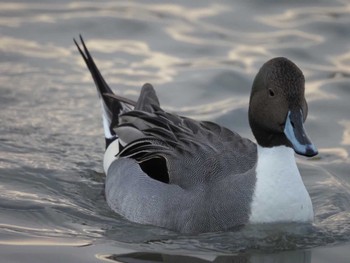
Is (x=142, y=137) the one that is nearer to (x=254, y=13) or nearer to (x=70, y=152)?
(x=70, y=152)

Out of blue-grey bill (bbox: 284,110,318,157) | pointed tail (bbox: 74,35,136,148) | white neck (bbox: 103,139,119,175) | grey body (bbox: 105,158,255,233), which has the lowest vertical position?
grey body (bbox: 105,158,255,233)

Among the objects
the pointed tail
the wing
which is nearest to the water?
the pointed tail

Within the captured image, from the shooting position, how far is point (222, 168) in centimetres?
657

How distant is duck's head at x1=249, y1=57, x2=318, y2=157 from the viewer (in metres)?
6.21

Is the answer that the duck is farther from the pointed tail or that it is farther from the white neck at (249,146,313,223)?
the pointed tail

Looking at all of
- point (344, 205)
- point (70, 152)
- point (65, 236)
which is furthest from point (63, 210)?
point (344, 205)

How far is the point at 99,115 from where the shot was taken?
888cm

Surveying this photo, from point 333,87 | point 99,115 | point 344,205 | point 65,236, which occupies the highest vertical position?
point 333,87

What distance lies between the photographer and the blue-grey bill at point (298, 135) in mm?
6062

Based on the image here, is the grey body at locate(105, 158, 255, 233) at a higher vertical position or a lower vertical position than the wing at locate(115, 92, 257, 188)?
lower

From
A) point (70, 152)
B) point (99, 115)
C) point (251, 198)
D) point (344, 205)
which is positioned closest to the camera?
point (251, 198)

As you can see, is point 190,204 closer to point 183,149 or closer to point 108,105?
point 183,149

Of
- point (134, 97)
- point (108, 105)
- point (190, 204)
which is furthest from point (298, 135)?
point (134, 97)

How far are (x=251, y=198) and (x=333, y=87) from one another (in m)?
3.37
